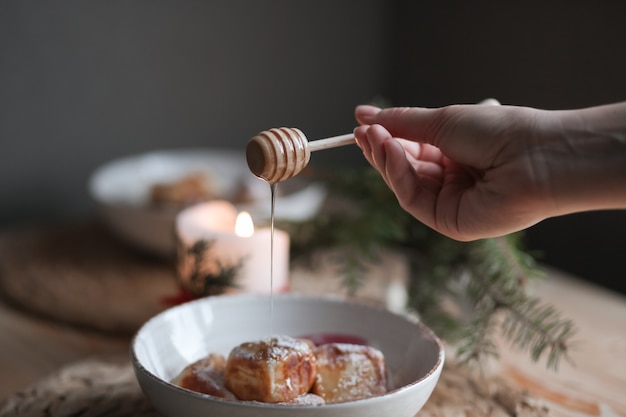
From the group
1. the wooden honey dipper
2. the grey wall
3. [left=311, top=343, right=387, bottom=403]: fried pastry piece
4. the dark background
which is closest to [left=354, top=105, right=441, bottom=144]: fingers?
the wooden honey dipper

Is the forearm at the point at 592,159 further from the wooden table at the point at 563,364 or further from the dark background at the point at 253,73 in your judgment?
the dark background at the point at 253,73

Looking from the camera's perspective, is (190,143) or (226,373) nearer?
(226,373)

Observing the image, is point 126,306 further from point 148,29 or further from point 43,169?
point 148,29

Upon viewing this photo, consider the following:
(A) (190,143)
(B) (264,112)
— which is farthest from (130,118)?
(B) (264,112)

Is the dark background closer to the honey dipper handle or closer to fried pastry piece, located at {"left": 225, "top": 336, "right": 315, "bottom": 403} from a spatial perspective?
the honey dipper handle

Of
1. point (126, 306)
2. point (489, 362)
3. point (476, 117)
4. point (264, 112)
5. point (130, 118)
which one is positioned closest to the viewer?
point (476, 117)

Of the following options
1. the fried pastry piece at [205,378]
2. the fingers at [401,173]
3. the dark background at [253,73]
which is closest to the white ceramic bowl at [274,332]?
the fried pastry piece at [205,378]

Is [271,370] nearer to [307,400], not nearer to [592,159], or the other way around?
[307,400]
